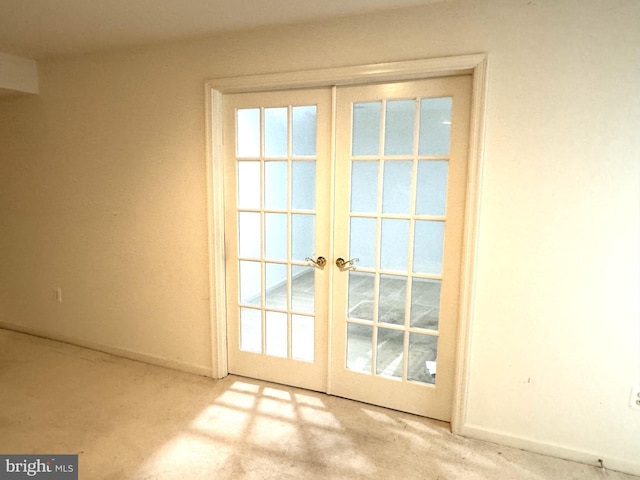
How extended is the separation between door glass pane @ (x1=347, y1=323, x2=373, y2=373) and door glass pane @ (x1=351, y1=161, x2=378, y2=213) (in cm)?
77

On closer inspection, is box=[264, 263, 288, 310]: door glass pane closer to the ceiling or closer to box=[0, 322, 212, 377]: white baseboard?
box=[0, 322, 212, 377]: white baseboard

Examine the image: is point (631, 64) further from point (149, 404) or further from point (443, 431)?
point (149, 404)

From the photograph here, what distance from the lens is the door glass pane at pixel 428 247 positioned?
2346 millimetres

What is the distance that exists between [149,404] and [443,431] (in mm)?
1842

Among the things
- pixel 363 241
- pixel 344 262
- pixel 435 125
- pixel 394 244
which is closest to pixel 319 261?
pixel 344 262

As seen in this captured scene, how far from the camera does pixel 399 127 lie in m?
2.34

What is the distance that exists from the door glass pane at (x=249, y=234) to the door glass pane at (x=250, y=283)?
0.08 m

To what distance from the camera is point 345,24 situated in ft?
7.56

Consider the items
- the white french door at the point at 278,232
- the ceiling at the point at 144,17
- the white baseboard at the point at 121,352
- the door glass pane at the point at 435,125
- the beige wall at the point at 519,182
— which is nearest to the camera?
the beige wall at the point at 519,182

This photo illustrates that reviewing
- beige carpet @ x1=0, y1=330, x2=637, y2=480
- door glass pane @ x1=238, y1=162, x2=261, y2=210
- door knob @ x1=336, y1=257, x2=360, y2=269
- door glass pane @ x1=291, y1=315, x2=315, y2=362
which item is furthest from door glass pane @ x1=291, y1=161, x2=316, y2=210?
beige carpet @ x1=0, y1=330, x2=637, y2=480

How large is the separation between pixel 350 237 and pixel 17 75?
115 inches

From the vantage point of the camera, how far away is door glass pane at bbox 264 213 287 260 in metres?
2.73
